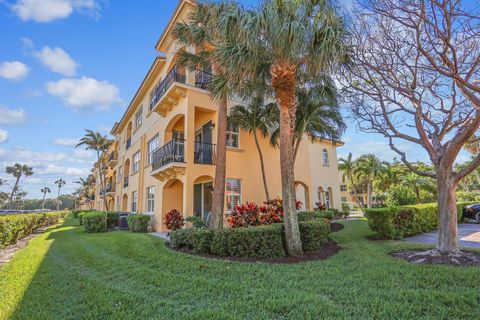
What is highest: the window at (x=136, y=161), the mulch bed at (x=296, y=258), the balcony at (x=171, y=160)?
the window at (x=136, y=161)

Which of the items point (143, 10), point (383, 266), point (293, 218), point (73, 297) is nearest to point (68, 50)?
point (143, 10)

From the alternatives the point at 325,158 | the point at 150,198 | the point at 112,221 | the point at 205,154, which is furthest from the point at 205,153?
the point at 325,158

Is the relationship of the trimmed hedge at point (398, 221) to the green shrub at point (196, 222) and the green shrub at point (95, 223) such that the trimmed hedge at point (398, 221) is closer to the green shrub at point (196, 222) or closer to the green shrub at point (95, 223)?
the green shrub at point (196, 222)

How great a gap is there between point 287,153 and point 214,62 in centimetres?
501

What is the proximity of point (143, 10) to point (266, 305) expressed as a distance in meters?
12.7

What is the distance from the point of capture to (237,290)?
487 cm

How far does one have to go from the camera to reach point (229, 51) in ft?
26.8

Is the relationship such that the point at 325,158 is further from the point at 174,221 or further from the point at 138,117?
the point at 138,117

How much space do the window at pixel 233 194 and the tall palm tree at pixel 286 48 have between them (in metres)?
7.19

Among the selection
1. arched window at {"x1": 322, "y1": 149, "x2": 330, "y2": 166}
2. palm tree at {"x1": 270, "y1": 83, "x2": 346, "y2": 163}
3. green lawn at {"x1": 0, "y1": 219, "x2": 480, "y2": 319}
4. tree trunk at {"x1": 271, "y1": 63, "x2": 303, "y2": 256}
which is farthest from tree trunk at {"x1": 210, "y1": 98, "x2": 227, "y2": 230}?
arched window at {"x1": 322, "y1": 149, "x2": 330, "y2": 166}

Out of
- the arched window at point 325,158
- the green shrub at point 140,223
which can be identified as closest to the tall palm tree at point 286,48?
the green shrub at point 140,223

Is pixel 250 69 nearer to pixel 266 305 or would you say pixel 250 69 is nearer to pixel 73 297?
pixel 266 305

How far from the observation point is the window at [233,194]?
49.3ft

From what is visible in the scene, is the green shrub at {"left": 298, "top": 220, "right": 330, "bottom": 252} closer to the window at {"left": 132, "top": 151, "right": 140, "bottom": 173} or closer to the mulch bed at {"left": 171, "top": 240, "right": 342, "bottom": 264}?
the mulch bed at {"left": 171, "top": 240, "right": 342, "bottom": 264}
